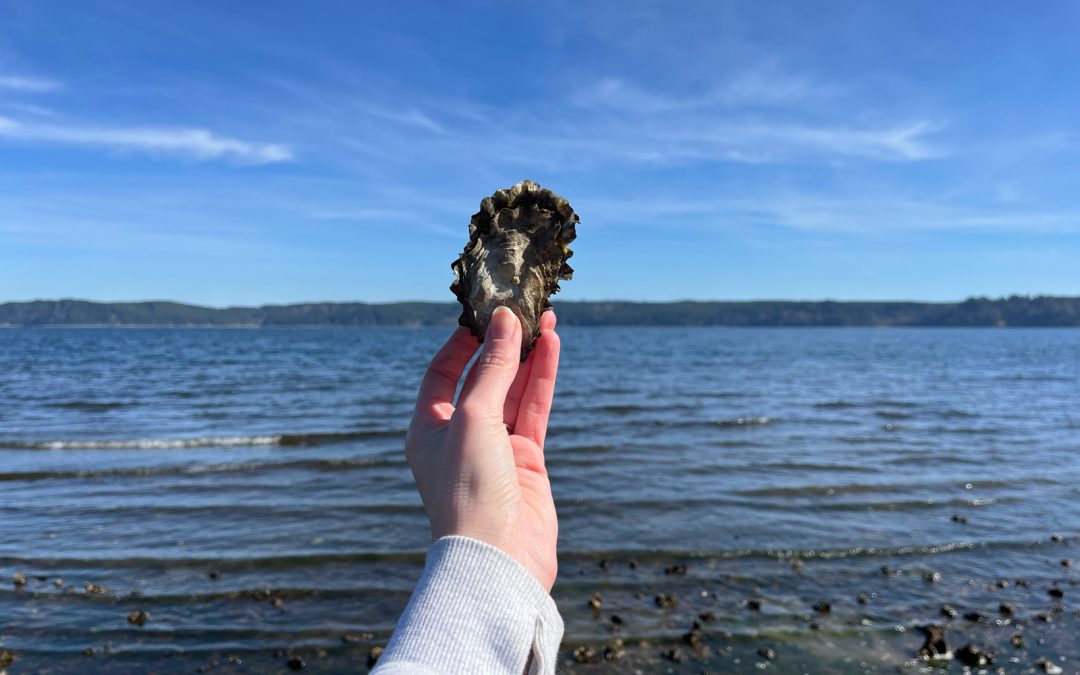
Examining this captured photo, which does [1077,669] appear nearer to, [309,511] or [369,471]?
[309,511]

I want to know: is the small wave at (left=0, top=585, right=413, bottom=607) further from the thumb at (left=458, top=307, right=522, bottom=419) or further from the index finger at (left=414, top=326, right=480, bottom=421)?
the thumb at (left=458, top=307, right=522, bottom=419)

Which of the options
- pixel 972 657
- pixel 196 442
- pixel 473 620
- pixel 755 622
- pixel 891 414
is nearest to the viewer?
pixel 473 620

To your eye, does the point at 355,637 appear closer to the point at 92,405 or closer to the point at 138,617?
the point at 138,617

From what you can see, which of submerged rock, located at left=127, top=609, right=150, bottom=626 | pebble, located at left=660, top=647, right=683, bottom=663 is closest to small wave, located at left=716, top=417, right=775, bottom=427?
pebble, located at left=660, top=647, right=683, bottom=663

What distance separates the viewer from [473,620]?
77.9 inches

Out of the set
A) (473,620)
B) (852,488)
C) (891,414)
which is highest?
(473,620)

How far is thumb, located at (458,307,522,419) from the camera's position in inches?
103

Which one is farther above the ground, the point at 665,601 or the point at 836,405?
the point at 836,405

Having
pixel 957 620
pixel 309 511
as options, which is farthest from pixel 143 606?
pixel 957 620

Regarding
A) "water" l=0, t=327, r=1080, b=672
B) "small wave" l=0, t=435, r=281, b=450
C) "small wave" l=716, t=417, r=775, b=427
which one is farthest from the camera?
"small wave" l=716, t=417, r=775, b=427

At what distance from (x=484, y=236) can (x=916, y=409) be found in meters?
29.4

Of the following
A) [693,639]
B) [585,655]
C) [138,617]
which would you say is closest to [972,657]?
[693,639]

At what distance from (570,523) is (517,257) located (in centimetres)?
888

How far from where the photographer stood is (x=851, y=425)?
914 inches
